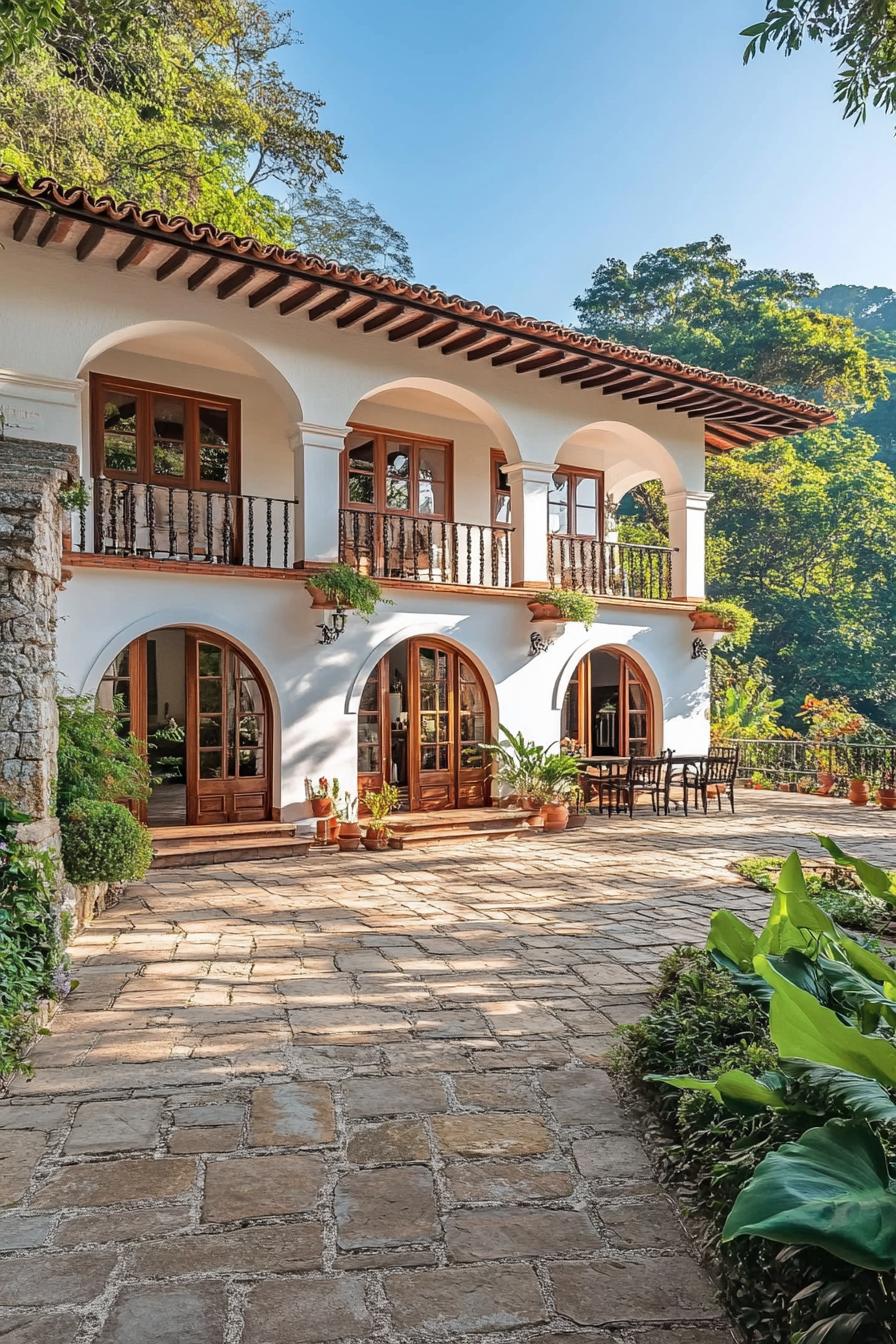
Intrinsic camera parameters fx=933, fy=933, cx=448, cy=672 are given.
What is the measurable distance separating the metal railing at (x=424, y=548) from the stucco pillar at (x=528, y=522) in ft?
1.51

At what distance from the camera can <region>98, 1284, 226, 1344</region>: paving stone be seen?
2209 millimetres

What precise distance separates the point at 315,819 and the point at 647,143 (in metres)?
8.17

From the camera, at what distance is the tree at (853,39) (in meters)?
3.88

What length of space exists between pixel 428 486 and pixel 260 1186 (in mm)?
10909

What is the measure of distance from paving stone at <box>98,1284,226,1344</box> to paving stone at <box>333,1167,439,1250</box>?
0.41 m

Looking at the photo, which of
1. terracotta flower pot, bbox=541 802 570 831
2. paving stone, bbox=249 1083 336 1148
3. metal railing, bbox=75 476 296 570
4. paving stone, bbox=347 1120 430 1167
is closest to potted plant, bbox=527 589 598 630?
terracotta flower pot, bbox=541 802 570 831

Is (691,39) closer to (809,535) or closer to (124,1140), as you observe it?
(124,1140)

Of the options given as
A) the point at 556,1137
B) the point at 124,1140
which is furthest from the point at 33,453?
the point at 556,1137

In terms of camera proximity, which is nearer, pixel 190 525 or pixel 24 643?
pixel 24 643

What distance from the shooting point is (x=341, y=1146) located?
3.23 meters

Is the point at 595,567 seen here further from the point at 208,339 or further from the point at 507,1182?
the point at 507,1182

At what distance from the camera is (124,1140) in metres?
3.28

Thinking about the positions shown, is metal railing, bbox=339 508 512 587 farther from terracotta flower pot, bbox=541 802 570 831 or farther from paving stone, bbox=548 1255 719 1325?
paving stone, bbox=548 1255 719 1325

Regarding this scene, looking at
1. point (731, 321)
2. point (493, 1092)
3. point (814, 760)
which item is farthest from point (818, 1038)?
point (731, 321)
